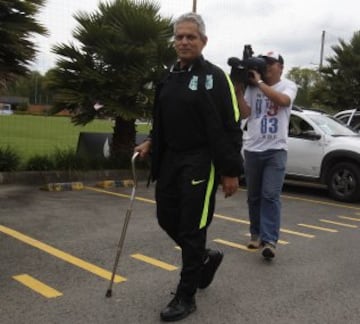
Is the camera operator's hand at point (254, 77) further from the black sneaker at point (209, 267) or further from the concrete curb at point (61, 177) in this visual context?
the concrete curb at point (61, 177)

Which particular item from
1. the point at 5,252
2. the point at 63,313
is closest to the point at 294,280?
the point at 63,313

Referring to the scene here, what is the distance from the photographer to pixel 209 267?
431 centimetres

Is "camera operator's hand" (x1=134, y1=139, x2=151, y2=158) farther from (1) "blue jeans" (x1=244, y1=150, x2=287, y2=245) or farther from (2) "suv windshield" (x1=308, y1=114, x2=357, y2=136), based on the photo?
(2) "suv windshield" (x1=308, y1=114, x2=357, y2=136)

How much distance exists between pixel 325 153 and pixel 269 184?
191 inches

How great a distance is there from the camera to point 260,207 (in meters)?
5.62

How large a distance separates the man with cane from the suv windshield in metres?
6.65

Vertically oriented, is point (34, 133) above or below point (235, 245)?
above

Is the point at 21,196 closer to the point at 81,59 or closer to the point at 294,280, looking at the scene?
the point at 81,59

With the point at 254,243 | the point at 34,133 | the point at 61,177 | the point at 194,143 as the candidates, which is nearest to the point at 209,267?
the point at 194,143

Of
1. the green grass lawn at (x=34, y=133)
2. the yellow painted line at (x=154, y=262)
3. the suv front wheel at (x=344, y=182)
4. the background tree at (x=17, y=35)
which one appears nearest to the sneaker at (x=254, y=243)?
the yellow painted line at (x=154, y=262)

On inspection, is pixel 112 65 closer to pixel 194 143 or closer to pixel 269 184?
pixel 269 184

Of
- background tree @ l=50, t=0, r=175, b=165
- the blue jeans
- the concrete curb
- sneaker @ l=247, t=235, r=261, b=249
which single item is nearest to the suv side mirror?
background tree @ l=50, t=0, r=175, b=165

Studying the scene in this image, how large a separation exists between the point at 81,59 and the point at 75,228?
520 cm

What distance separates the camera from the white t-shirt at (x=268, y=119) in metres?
5.42
